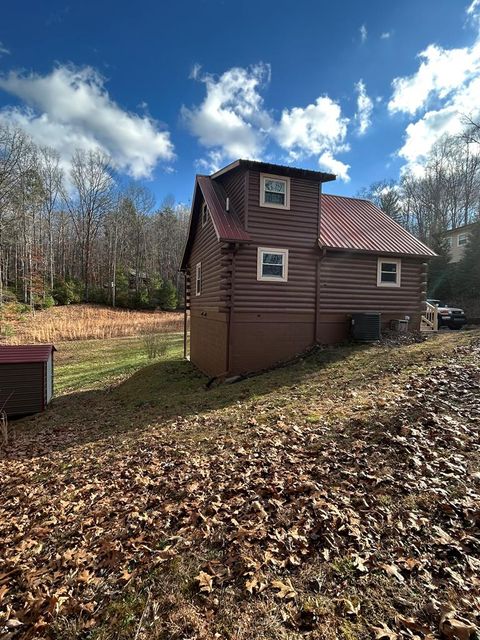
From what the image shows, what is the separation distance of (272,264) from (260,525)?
8.58m

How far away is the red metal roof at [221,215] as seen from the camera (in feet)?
32.7

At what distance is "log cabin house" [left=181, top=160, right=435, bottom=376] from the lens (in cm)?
1039

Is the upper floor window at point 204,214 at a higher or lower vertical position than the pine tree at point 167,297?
higher

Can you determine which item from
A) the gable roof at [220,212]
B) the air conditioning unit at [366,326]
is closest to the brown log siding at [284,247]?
the gable roof at [220,212]

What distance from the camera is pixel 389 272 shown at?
485 inches

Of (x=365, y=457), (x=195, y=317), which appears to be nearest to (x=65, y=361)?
(x=195, y=317)

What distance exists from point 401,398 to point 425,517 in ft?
10.4

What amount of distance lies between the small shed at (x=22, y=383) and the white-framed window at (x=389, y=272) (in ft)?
39.0

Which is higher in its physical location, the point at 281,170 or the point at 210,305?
the point at 281,170

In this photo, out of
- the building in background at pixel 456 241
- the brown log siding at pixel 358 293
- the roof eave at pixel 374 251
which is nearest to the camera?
the roof eave at pixel 374 251

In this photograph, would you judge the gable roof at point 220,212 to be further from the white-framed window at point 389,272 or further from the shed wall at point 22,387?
the shed wall at point 22,387

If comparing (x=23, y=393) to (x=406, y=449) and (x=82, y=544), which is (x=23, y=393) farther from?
(x=406, y=449)

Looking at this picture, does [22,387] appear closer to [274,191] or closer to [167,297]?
[274,191]

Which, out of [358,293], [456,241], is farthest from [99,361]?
[456,241]
